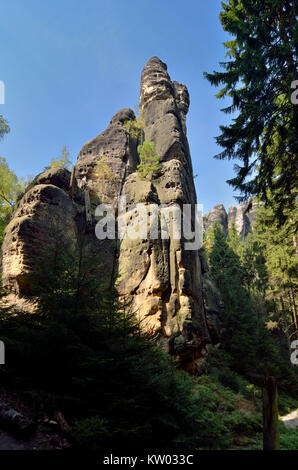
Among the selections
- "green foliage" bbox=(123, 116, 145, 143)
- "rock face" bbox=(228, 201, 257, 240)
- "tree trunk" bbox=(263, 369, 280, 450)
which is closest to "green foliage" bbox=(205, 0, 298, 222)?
"tree trunk" bbox=(263, 369, 280, 450)

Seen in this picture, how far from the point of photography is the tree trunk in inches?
177

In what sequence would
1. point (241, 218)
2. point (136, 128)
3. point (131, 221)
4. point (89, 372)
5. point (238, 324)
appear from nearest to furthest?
point (89, 372)
point (131, 221)
point (238, 324)
point (136, 128)
point (241, 218)

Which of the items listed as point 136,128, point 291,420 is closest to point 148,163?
point 136,128

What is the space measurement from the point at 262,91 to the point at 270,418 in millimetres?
9562

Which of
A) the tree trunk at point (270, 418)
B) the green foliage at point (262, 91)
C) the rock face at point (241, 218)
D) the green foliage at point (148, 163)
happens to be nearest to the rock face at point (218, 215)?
the rock face at point (241, 218)

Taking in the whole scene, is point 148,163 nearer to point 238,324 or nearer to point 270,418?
point 238,324

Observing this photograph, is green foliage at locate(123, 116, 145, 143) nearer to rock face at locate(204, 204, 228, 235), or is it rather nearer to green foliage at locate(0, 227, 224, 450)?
green foliage at locate(0, 227, 224, 450)

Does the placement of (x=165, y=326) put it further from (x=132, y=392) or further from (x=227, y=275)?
(x=227, y=275)

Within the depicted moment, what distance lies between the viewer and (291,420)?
1108 centimetres

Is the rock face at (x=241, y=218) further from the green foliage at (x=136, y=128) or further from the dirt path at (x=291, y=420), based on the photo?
the dirt path at (x=291, y=420)

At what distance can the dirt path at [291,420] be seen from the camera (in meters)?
10.1

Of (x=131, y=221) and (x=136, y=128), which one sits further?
(x=136, y=128)

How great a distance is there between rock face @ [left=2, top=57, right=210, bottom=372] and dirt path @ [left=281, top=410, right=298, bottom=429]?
478 cm

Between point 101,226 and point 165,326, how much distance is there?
9.40 meters
